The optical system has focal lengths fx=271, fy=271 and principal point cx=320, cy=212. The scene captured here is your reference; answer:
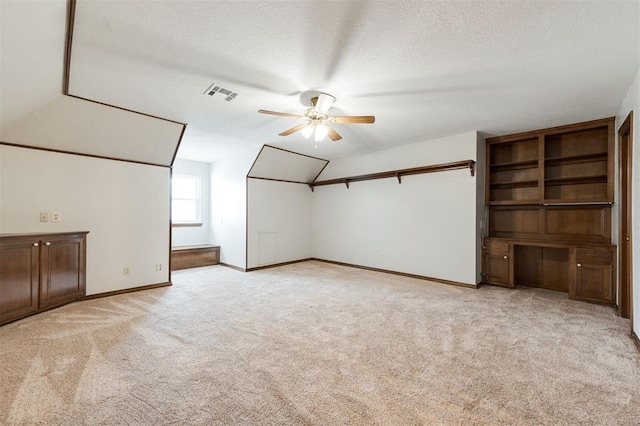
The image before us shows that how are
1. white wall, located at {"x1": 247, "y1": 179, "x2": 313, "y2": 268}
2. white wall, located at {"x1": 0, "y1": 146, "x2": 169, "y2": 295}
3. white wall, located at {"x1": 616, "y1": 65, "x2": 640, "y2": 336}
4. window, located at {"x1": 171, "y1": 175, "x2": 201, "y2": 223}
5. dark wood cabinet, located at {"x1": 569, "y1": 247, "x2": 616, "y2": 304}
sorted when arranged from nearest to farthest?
white wall, located at {"x1": 616, "y1": 65, "x2": 640, "y2": 336}
white wall, located at {"x1": 0, "y1": 146, "x2": 169, "y2": 295}
dark wood cabinet, located at {"x1": 569, "y1": 247, "x2": 616, "y2": 304}
white wall, located at {"x1": 247, "y1": 179, "x2": 313, "y2": 268}
window, located at {"x1": 171, "y1": 175, "x2": 201, "y2": 223}

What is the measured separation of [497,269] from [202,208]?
21.8 ft

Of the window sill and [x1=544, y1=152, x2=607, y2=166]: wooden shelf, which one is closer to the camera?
[x1=544, y1=152, x2=607, y2=166]: wooden shelf

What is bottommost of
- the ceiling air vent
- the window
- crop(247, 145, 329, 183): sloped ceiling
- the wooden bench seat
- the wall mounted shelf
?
the wooden bench seat

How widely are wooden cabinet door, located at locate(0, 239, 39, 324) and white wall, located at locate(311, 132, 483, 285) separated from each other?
5267 mm

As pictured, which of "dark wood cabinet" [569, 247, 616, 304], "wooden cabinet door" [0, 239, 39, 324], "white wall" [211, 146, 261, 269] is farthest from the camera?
"white wall" [211, 146, 261, 269]

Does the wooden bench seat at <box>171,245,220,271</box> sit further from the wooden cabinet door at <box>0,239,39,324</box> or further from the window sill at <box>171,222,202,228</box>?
the wooden cabinet door at <box>0,239,39,324</box>

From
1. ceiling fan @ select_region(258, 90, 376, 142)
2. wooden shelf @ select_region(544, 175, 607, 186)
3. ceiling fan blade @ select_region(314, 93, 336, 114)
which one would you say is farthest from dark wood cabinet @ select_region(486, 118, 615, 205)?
ceiling fan blade @ select_region(314, 93, 336, 114)

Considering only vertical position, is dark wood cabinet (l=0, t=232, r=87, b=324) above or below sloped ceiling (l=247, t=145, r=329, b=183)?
below

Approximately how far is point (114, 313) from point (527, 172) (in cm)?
666

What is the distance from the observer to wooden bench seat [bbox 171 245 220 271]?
600cm

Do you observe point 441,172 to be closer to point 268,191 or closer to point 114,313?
point 268,191

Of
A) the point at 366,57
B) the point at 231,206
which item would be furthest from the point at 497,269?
the point at 231,206

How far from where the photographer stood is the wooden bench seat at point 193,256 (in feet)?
19.7

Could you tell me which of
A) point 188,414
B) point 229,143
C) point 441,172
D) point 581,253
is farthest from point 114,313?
point 581,253
